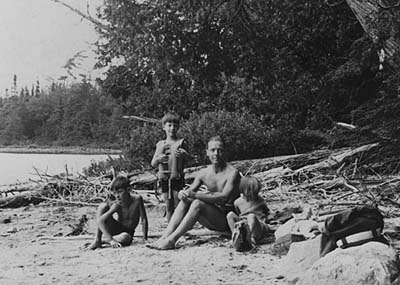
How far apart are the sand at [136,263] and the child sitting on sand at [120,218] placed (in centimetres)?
13

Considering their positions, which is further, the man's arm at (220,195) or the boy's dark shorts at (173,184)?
the boy's dark shorts at (173,184)

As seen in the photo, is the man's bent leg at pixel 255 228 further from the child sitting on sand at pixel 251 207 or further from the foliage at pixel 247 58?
the foliage at pixel 247 58

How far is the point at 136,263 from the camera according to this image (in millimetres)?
5352

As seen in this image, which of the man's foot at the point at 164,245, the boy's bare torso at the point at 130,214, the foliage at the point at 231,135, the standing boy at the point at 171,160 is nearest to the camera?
the man's foot at the point at 164,245

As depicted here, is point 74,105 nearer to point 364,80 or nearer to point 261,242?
point 364,80

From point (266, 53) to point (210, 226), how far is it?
9464 mm

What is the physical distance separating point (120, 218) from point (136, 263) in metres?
1.20

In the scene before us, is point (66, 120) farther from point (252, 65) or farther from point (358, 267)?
point (358, 267)

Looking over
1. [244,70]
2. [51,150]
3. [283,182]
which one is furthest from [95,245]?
[51,150]

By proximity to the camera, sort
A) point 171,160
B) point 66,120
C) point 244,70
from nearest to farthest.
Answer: point 171,160 < point 244,70 < point 66,120

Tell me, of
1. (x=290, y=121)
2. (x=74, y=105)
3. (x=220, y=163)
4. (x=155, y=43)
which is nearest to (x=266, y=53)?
(x=290, y=121)

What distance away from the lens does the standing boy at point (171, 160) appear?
692 cm

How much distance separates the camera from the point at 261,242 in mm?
6020

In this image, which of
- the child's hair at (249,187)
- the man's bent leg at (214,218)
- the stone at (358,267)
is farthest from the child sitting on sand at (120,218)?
the stone at (358,267)
